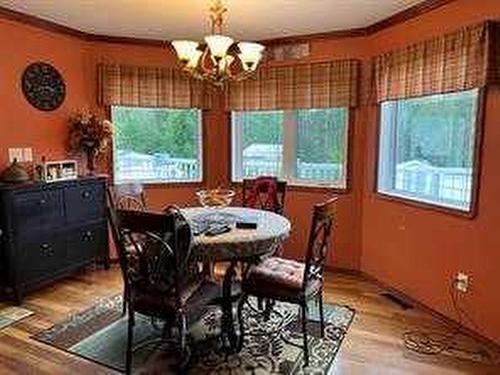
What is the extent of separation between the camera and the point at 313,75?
424cm

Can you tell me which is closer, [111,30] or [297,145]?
[111,30]

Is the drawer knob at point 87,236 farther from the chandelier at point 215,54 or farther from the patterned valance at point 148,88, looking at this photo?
the chandelier at point 215,54

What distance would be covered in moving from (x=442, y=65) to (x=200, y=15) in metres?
1.96

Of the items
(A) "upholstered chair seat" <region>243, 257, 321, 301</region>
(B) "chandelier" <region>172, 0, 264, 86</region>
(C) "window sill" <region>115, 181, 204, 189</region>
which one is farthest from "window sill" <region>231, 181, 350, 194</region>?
(B) "chandelier" <region>172, 0, 264, 86</region>

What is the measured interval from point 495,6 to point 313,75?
1.79 m

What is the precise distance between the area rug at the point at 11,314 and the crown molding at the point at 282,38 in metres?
2.37

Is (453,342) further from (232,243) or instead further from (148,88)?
(148,88)

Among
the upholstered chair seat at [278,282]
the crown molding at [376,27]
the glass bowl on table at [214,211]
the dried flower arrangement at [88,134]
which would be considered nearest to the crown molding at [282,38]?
the crown molding at [376,27]

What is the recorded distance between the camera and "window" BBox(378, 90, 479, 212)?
3129 millimetres

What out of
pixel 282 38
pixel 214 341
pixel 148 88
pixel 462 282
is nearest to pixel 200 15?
pixel 282 38

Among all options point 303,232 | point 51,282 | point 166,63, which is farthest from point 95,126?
point 303,232

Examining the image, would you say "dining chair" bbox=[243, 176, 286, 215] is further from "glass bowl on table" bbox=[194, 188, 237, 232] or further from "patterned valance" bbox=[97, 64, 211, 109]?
"patterned valance" bbox=[97, 64, 211, 109]

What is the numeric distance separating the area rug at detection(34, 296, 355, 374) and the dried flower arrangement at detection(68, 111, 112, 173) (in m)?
1.59

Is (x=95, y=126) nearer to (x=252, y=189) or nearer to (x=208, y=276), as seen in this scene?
(x=252, y=189)
